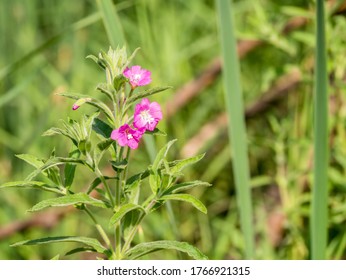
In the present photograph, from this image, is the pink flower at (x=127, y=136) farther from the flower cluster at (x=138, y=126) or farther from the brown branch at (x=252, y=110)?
the brown branch at (x=252, y=110)

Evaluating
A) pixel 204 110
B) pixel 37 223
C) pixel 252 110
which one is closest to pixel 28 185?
pixel 37 223

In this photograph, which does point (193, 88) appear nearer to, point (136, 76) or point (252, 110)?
point (252, 110)

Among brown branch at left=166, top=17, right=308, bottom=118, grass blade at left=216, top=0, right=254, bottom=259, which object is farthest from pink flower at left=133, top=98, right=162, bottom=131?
brown branch at left=166, top=17, right=308, bottom=118

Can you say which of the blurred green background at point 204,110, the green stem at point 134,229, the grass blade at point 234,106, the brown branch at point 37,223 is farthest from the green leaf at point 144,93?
the brown branch at point 37,223
